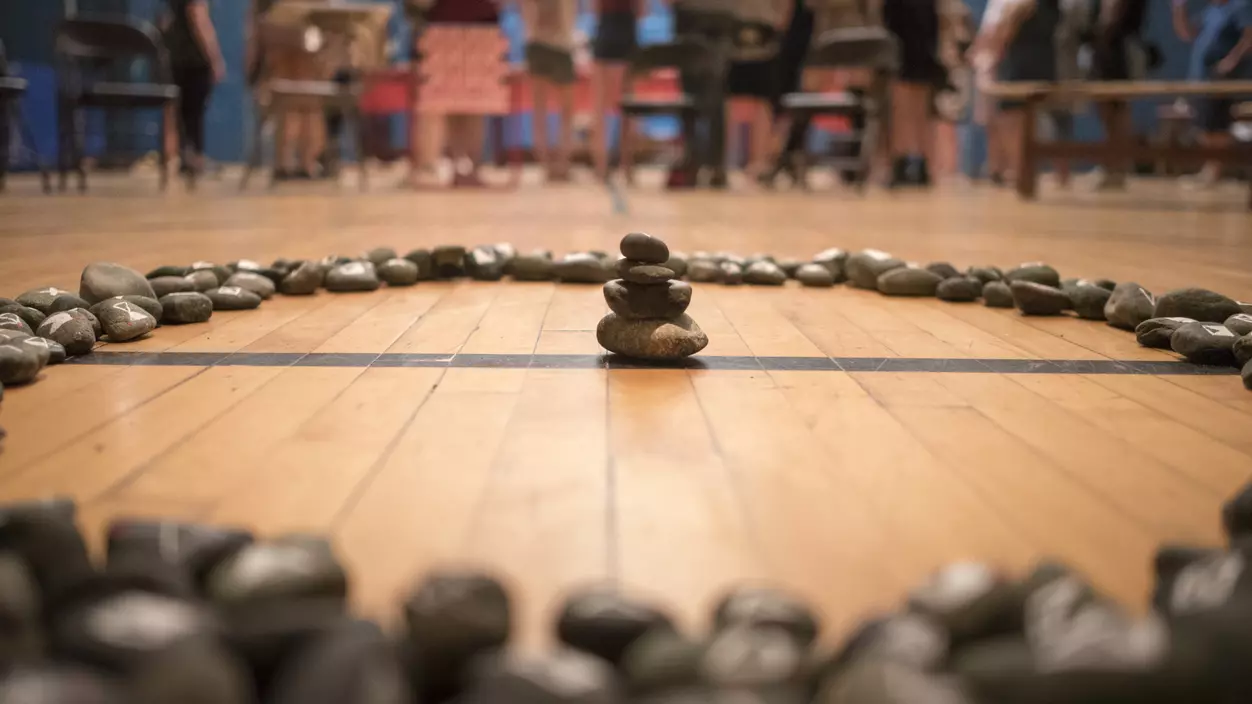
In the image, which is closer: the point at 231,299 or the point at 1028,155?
the point at 231,299

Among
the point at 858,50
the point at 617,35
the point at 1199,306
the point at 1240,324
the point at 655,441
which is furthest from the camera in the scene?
the point at 617,35

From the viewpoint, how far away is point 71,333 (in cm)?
175

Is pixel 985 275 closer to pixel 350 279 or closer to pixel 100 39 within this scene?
pixel 350 279

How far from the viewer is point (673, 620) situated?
0.81 meters

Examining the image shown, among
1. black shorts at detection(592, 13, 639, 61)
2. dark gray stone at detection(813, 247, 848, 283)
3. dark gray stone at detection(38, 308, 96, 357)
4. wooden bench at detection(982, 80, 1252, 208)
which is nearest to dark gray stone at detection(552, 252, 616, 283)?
dark gray stone at detection(813, 247, 848, 283)

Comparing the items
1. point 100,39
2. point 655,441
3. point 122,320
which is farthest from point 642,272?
point 100,39

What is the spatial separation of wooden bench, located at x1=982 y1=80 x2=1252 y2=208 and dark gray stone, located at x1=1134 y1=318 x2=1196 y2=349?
15.2 feet

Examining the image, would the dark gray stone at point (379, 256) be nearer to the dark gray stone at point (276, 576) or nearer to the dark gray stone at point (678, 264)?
the dark gray stone at point (678, 264)

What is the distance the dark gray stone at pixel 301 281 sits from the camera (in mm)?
2484

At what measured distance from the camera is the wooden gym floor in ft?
3.22

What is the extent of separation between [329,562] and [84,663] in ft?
0.64

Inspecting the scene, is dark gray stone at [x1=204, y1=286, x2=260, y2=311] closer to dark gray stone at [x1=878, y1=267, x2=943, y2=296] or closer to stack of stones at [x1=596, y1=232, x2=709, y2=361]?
stack of stones at [x1=596, y1=232, x2=709, y2=361]

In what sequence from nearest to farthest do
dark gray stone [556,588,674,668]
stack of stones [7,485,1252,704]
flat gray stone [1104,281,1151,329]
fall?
stack of stones [7,485,1252,704]
dark gray stone [556,588,674,668]
flat gray stone [1104,281,1151,329]

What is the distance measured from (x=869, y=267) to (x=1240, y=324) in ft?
3.18
